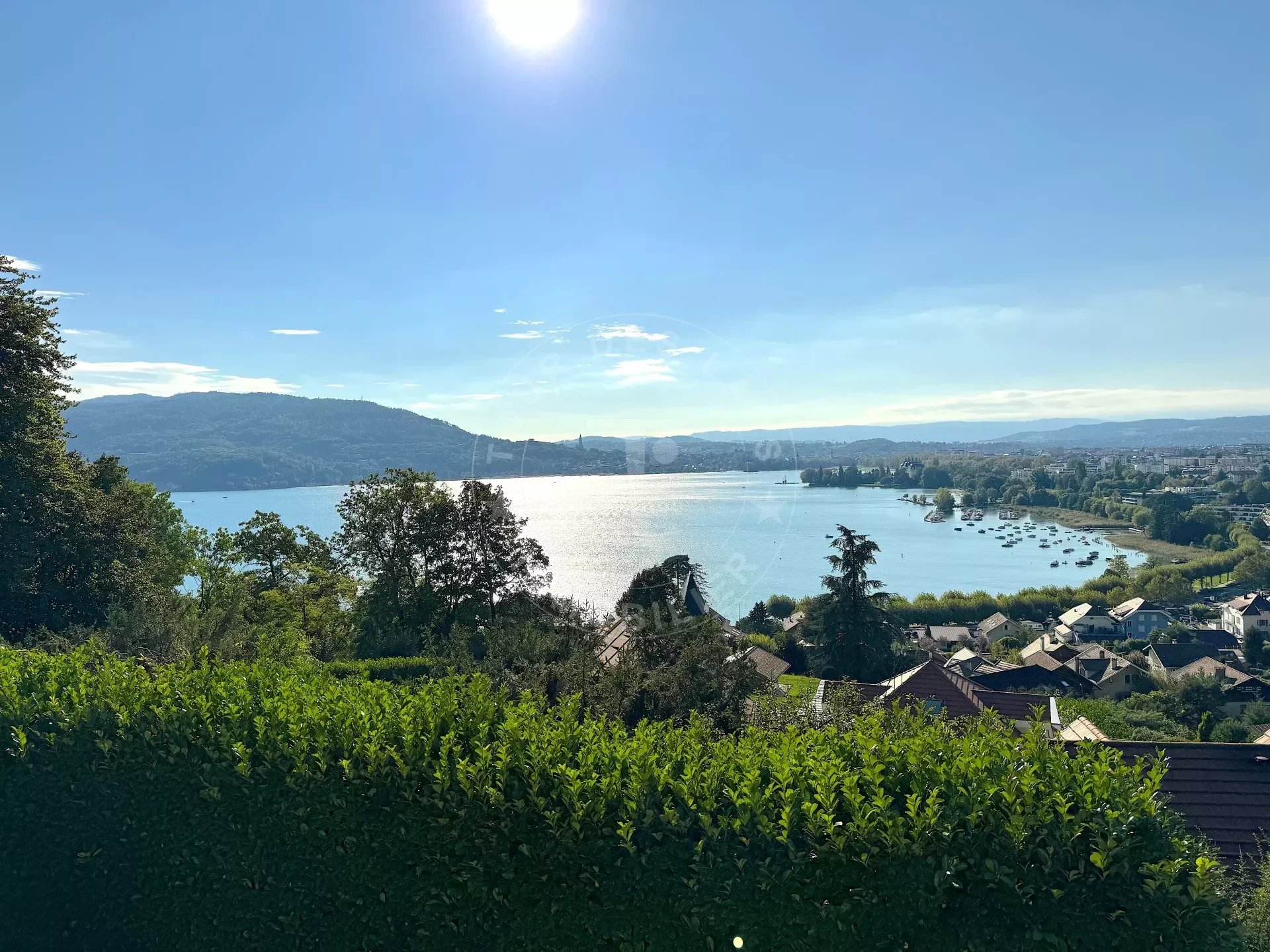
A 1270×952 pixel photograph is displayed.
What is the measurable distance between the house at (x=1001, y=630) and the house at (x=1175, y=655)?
24.7ft

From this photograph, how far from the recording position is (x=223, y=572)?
83.6ft

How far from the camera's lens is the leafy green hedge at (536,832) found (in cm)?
340

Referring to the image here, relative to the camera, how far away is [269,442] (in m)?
76.4

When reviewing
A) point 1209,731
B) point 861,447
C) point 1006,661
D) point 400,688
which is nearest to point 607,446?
point 400,688

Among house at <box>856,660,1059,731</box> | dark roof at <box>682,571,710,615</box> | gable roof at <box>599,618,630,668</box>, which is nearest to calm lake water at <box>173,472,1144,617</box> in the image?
dark roof at <box>682,571,710,615</box>

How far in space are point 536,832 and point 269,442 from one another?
81723 millimetres

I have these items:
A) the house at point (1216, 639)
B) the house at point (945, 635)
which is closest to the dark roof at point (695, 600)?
the house at point (945, 635)

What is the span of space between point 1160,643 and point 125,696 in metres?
60.8

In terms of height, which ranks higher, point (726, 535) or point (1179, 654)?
point (726, 535)

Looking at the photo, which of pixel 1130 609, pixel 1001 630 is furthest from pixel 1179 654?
pixel 1130 609

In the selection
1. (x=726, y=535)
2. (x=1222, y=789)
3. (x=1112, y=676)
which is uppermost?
(x=1222, y=789)

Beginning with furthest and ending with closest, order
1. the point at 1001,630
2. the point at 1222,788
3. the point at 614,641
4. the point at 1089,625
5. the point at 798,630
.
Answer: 1. the point at 1089,625
2. the point at 1001,630
3. the point at 798,630
4. the point at 614,641
5. the point at 1222,788

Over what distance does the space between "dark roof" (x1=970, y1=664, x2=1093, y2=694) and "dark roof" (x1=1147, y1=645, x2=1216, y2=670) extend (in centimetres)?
1167

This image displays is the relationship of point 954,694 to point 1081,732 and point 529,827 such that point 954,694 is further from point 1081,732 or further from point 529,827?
point 529,827
